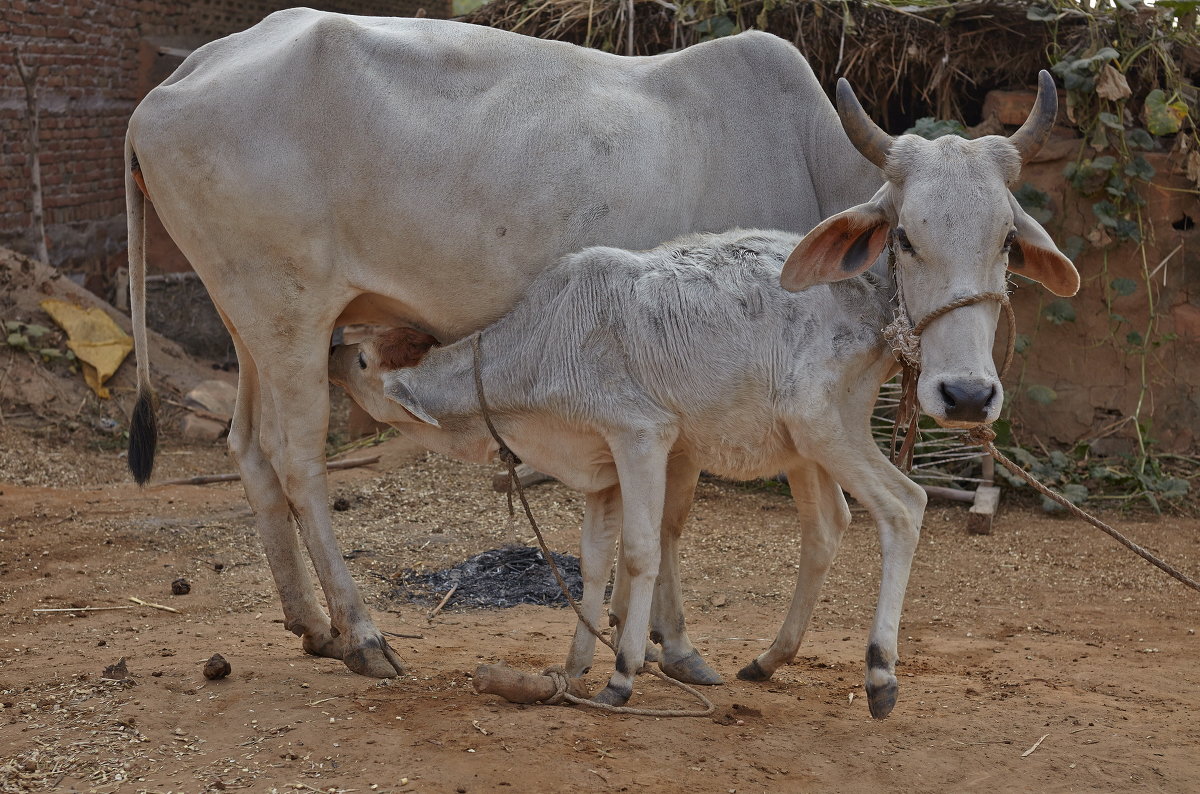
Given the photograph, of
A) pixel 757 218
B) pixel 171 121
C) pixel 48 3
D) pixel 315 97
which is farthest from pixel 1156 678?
pixel 48 3

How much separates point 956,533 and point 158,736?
14.7 ft

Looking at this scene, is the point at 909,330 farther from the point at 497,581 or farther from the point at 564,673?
the point at 497,581

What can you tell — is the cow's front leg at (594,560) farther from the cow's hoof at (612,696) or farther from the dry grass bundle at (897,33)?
the dry grass bundle at (897,33)

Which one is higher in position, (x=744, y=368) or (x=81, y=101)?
(x=744, y=368)

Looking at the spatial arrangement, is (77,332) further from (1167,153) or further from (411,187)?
(1167,153)

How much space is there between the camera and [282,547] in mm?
4656

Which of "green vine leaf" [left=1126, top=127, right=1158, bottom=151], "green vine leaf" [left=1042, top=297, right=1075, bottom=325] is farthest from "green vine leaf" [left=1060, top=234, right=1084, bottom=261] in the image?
"green vine leaf" [left=1126, top=127, right=1158, bottom=151]

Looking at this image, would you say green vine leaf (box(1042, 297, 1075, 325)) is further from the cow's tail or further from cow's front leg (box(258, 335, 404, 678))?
the cow's tail

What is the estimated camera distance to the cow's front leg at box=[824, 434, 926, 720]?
3.65 m

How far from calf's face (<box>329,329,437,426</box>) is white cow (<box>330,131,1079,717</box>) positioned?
0.9 inches

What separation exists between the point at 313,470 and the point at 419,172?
114cm

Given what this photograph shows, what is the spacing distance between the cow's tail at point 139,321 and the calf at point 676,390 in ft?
4.07

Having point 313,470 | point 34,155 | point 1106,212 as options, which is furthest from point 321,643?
point 34,155

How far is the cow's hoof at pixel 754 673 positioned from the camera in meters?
4.35
